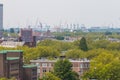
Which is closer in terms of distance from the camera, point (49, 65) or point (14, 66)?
point (14, 66)

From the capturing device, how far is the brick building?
40.2m

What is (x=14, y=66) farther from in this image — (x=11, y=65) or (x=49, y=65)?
(x=49, y=65)

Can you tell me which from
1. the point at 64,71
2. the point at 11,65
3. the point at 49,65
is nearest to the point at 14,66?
the point at 11,65

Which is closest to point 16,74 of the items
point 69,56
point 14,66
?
point 14,66

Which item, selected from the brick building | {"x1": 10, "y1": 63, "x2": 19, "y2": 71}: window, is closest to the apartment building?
the brick building

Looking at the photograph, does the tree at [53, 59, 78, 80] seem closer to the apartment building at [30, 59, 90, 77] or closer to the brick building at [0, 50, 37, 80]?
the brick building at [0, 50, 37, 80]

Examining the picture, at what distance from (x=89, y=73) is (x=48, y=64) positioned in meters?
11.1

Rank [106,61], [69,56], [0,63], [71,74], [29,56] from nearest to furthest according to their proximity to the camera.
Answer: [0,63], [71,74], [106,61], [29,56], [69,56]

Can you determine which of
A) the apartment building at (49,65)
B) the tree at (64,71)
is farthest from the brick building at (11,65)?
the apartment building at (49,65)

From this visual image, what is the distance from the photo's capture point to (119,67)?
4925 centimetres

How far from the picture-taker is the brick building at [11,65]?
4022cm

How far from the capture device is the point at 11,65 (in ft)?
136

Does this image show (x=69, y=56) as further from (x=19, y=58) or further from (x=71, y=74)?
(x=19, y=58)

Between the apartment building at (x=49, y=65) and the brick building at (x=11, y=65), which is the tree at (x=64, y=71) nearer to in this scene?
the brick building at (x=11, y=65)
